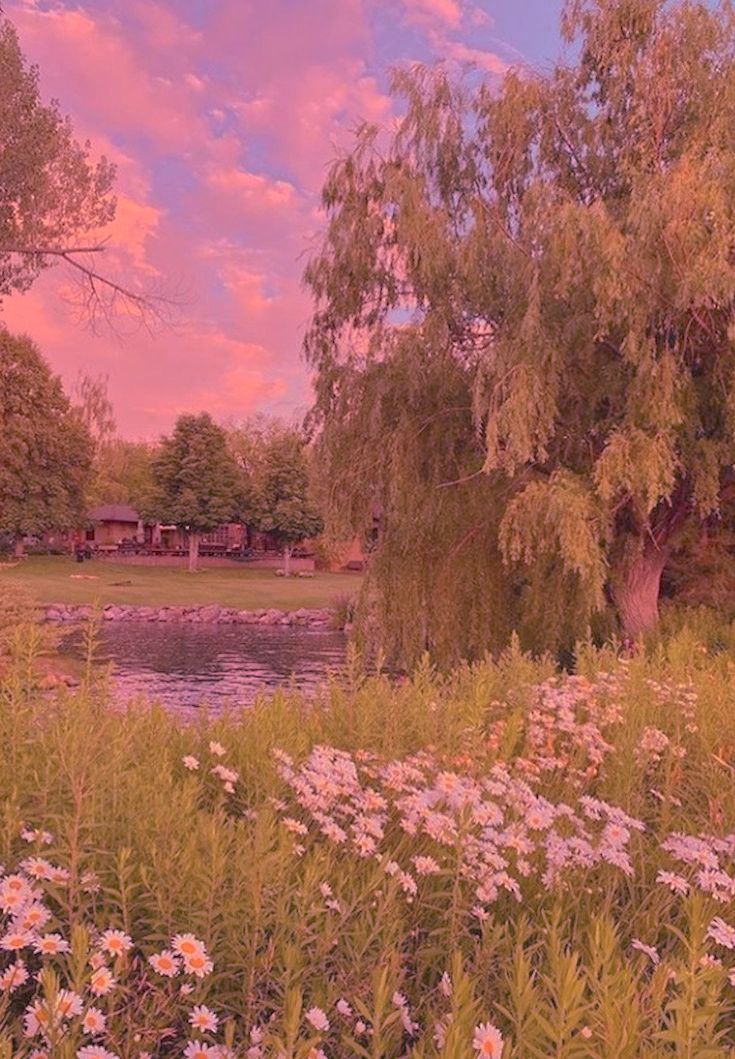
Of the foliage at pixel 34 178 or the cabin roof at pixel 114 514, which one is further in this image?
the cabin roof at pixel 114 514

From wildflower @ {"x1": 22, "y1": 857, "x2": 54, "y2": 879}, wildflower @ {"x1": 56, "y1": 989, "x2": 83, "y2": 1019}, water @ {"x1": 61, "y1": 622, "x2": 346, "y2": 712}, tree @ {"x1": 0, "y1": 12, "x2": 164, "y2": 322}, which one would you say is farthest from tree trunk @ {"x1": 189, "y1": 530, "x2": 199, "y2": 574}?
wildflower @ {"x1": 56, "y1": 989, "x2": 83, "y2": 1019}

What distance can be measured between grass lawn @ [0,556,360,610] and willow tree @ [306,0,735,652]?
21.0 meters

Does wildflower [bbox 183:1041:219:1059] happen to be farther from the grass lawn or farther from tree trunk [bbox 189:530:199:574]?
tree trunk [bbox 189:530:199:574]

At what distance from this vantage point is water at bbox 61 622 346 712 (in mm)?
21000

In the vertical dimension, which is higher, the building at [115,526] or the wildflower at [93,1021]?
the building at [115,526]

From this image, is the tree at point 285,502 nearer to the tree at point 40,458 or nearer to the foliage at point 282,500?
the foliage at point 282,500

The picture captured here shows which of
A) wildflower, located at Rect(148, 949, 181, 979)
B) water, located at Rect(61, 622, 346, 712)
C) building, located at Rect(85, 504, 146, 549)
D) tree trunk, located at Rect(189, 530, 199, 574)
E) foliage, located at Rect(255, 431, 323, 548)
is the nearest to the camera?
wildflower, located at Rect(148, 949, 181, 979)

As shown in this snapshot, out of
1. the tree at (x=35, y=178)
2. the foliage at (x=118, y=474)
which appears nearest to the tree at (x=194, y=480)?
the foliage at (x=118, y=474)

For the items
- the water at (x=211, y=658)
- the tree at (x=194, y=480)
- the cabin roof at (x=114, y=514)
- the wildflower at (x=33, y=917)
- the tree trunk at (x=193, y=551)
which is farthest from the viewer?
the cabin roof at (x=114, y=514)

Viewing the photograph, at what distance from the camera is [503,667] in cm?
764

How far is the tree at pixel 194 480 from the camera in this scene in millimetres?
63312

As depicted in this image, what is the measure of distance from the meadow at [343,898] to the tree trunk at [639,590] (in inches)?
427

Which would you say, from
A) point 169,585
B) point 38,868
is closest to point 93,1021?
point 38,868

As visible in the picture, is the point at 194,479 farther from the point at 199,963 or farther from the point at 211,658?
the point at 199,963
